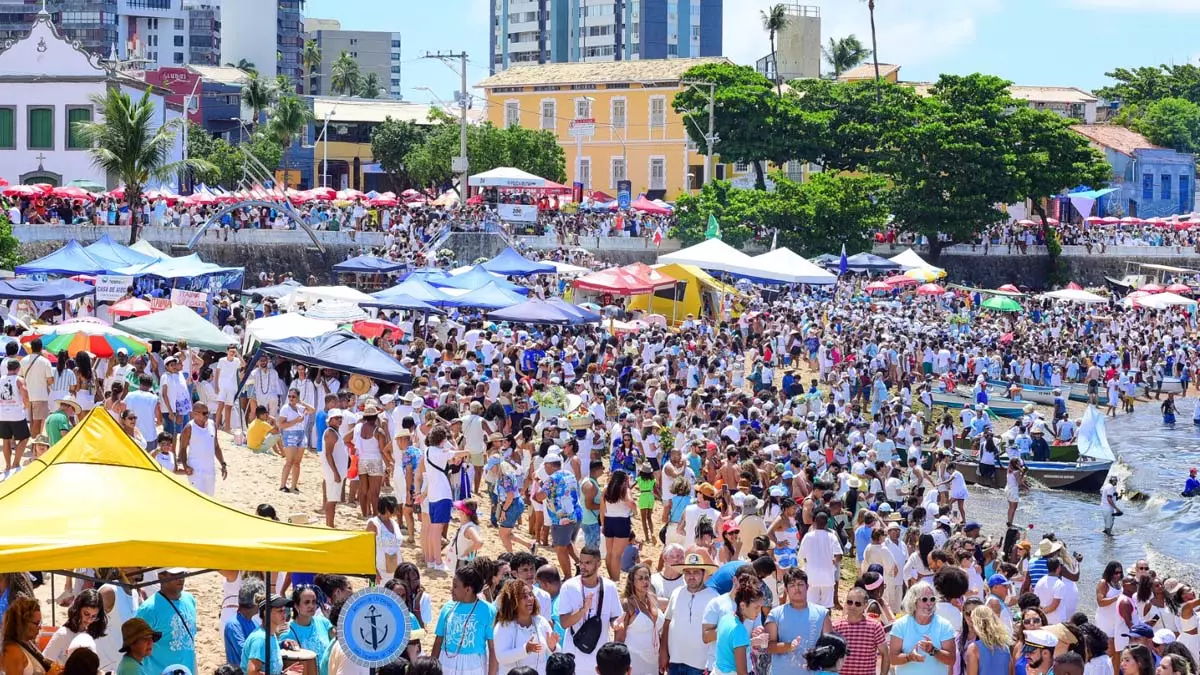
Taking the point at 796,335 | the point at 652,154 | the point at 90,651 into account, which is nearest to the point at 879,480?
the point at 90,651

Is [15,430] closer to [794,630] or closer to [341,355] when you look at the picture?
[341,355]

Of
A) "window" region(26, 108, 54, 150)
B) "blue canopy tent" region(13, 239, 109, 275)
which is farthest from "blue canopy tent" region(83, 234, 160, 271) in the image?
"window" region(26, 108, 54, 150)

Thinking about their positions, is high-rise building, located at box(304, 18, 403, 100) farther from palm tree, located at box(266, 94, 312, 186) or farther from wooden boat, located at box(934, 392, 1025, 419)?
wooden boat, located at box(934, 392, 1025, 419)

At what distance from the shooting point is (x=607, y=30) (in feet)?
386

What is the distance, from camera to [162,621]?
25.7 ft

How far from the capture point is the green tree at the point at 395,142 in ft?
255

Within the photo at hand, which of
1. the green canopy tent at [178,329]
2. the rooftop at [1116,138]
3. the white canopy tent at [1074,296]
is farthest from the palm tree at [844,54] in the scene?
the green canopy tent at [178,329]

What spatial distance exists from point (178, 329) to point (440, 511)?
711cm

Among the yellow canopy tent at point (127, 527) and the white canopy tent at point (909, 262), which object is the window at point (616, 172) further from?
the yellow canopy tent at point (127, 527)

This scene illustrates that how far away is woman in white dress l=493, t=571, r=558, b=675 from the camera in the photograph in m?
7.91

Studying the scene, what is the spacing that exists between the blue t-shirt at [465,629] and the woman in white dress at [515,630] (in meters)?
0.07

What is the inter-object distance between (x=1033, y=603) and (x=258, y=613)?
5089 mm

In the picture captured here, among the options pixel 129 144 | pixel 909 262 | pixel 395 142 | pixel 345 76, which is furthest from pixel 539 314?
pixel 345 76

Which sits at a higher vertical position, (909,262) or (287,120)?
(287,120)
